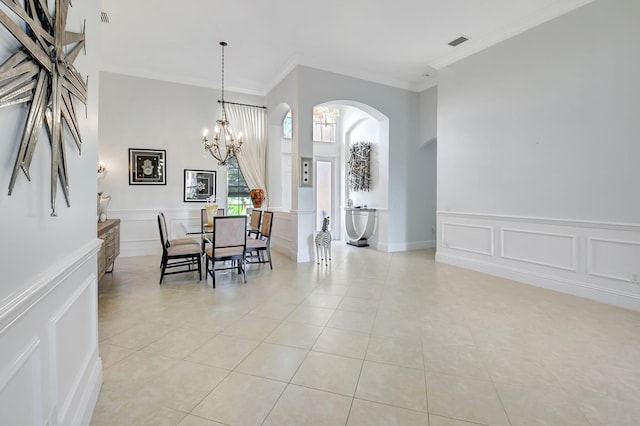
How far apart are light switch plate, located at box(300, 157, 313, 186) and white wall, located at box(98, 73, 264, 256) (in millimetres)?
2207

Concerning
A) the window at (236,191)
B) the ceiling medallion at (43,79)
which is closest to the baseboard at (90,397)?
the ceiling medallion at (43,79)

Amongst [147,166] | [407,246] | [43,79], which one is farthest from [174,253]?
[407,246]

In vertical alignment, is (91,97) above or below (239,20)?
below

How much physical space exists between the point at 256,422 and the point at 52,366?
971 millimetres

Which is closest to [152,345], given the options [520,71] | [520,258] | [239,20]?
[239,20]

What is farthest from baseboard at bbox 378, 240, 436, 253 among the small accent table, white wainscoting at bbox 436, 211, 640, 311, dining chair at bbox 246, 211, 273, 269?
dining chair at bbox 246, 211, 273, 269

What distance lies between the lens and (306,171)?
555cm

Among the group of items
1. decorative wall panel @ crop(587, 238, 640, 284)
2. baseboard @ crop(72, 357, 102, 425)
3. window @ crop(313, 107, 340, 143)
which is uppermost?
window @ crop(313, 107, 340, 143)

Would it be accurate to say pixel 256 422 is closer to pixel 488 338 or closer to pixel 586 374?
pixel 488 338

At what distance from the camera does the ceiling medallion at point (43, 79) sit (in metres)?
0.89

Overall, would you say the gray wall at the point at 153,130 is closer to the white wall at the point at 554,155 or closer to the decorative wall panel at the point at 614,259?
the white wall at the point at 554,155

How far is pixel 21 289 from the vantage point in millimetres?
904

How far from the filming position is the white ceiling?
12.9 ft

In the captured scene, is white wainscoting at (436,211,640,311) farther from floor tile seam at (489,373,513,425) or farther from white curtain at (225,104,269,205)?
white curtain at (225,104,269,205)
